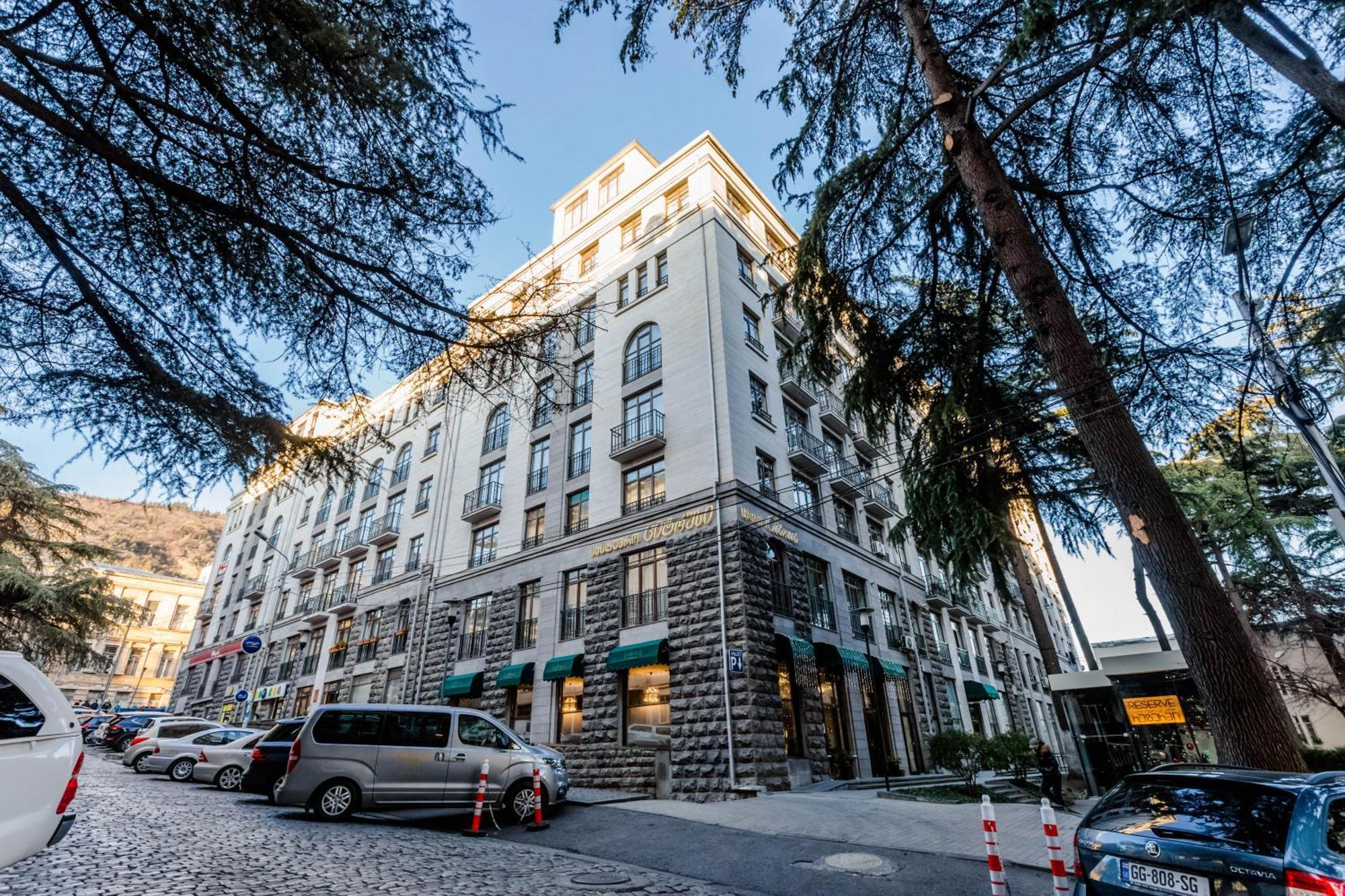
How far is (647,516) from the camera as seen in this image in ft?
58.0

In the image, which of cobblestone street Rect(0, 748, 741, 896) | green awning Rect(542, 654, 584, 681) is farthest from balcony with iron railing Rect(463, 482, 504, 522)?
cobblestone street Rect(0, 748, 741, 896)

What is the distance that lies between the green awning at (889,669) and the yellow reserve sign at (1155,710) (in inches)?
267

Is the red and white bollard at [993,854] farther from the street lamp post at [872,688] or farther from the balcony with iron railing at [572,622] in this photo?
the balcony with iron railing at [572,622]

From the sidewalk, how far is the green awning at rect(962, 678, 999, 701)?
14.3 m

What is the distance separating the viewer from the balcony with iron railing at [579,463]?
815 inches

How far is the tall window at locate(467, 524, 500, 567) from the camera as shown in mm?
22625

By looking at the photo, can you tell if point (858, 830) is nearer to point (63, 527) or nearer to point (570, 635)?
point (570, 635)

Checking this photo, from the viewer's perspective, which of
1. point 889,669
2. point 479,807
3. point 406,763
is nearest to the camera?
point 479,807

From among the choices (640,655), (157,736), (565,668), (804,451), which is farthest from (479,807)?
(804,451)

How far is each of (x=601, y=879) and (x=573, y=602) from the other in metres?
12.8

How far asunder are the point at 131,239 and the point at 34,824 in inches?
203

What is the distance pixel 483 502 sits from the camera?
942 inches

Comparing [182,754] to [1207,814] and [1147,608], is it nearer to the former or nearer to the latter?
[1207,814]

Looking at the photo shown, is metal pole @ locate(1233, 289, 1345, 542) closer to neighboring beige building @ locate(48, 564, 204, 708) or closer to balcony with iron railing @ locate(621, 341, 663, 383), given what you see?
balcony with iron railing @ locate(621, 341, 663, 383)
